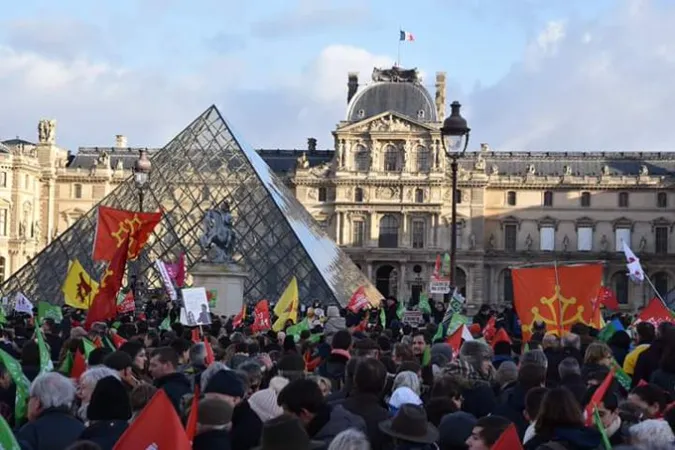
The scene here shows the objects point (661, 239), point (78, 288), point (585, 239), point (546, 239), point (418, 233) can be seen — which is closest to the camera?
point (78, 288)

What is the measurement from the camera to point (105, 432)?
6.48m

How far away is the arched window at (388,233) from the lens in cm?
7881

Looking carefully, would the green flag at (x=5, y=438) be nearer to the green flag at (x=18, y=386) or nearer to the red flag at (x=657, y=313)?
the green flag at (x=18, y=386)

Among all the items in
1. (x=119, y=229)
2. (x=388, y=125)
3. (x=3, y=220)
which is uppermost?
(x=388, y=125)

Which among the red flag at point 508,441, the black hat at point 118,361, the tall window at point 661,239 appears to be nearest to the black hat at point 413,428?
the red flag at point 508,441

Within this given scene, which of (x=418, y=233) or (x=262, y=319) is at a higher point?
(x=418, y=233)

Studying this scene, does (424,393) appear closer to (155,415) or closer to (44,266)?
(155,415)

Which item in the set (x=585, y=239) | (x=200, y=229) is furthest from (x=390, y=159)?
(x=200, y=229)

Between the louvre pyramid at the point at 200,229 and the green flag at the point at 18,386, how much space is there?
26496 millimetres

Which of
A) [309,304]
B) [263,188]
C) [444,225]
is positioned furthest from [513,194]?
[309,304]

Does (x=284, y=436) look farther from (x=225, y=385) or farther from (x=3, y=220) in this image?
(x=3, y=220)

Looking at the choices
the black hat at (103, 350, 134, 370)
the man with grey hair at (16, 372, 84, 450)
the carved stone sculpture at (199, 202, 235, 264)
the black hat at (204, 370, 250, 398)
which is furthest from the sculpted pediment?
the man with grey hair at (16, 372, 84, 450)

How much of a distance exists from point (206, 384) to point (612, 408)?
219 cm

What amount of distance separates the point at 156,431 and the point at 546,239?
76595 mm
